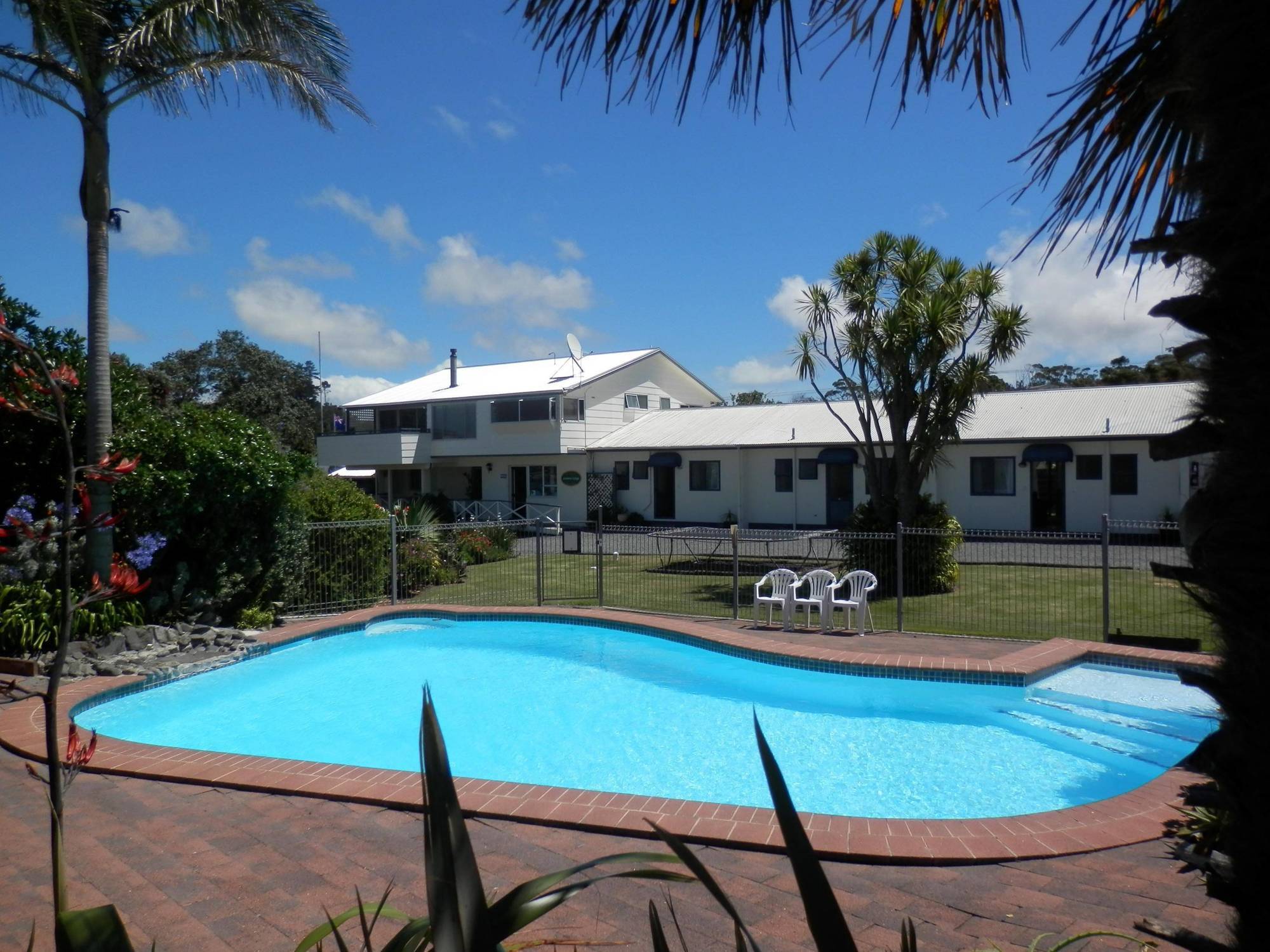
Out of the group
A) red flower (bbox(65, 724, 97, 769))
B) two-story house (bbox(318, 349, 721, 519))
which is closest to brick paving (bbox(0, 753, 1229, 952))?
red flower (bbox(65, 724, 97, 769))

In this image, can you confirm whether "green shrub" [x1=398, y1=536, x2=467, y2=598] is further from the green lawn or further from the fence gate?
the fence gate

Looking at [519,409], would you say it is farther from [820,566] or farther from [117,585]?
[117,585]

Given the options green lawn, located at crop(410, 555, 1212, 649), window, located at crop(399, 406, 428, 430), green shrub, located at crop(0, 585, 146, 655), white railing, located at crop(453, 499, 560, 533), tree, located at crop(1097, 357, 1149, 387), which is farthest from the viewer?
tree, located at crop(1097, 357, 1149, 387)

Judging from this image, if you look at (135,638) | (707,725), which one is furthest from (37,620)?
(707,725)

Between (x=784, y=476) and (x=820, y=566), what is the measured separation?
494 inches

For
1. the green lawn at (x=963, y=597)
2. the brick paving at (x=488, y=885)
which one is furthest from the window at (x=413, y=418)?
the brick paving at (x=488, y=885)

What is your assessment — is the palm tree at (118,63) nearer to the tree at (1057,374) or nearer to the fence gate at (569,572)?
the fence gate at (569,572)

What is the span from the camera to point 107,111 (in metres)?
11.2

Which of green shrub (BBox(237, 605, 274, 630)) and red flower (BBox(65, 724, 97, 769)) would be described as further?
green shrub (BBox(237, 605, 274, 630))

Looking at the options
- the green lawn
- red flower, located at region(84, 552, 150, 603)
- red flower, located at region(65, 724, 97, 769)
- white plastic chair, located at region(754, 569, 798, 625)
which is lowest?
the green lawn

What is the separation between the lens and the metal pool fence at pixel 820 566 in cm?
1296

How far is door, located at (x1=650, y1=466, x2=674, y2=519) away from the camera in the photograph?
33.2m

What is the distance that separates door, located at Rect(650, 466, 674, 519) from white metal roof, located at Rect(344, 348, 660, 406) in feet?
14.8

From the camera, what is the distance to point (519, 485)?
1442 inches
